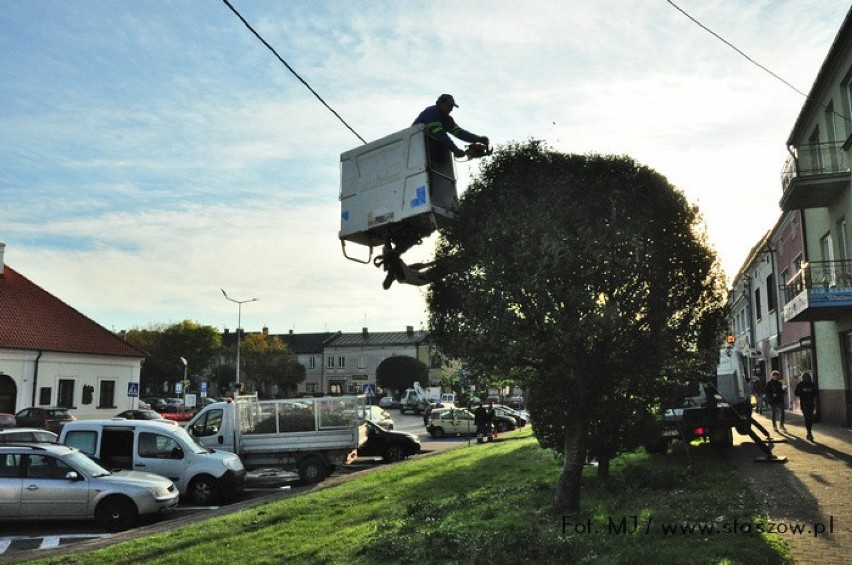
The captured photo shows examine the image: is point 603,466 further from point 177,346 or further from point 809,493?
point 177,346

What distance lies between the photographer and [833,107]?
19.3 meters

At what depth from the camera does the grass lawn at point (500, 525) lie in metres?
6.81

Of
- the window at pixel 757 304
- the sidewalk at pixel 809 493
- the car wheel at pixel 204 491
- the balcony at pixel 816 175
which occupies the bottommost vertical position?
the car wheel at pixel 204 491

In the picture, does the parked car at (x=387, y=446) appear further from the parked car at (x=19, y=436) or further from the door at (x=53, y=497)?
the door at (x=53, y=497)

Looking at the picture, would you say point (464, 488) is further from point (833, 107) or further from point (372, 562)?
point (833, 107)

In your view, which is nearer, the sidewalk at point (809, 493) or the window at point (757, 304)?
the sidewalk at point (809, 493)

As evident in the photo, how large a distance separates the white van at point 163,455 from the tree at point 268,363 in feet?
222

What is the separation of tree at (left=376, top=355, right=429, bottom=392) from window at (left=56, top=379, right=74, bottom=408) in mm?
45015

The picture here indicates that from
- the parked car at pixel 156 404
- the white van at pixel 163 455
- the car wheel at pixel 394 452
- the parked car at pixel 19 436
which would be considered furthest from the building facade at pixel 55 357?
the car wheel at pixel 394 452

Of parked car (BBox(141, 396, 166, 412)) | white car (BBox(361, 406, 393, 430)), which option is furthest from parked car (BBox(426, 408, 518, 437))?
parked car (BBox(141, 396, 166, 412))

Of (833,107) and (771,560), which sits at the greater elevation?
(833,107)

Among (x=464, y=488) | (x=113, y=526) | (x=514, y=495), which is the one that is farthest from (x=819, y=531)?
(x=113, y=526)

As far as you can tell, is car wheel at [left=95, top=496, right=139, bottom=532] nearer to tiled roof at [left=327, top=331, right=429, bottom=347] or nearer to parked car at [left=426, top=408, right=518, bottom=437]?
parked car at [left=426, top=408, right=518, bottom=437]

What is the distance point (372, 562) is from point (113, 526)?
283 inches
